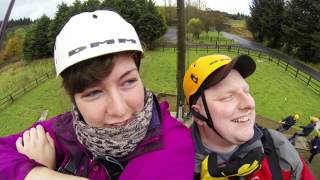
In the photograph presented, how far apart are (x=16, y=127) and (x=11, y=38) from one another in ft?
188

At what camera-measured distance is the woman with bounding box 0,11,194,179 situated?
158cm

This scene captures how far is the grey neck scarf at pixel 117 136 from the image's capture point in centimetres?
166

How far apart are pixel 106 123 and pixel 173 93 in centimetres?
1664

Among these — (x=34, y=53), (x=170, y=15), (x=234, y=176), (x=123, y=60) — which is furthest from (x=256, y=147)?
(x=170, y=15)

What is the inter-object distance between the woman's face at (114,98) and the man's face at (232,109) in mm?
764

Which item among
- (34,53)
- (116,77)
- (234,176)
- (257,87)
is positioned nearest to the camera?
(116,77)

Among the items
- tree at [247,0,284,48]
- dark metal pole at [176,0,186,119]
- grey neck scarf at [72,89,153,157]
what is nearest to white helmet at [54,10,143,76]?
grey neck scarf at [72,89,153,157]

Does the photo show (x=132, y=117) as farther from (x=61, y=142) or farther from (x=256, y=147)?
(x=256, y=147)

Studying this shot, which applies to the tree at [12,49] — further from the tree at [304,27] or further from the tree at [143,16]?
the tree at [304,27]

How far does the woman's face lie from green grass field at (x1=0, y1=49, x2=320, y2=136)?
12420mm

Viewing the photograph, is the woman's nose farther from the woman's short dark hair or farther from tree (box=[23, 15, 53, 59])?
tree (box=[23, 15, 53, 59])

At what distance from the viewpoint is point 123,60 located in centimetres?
167

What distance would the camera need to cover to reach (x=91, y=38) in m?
1.64

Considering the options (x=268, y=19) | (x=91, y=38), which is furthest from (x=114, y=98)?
(x=268, y=19)
